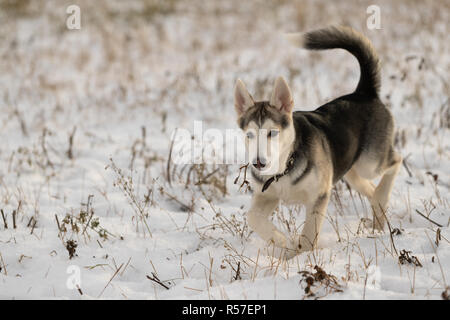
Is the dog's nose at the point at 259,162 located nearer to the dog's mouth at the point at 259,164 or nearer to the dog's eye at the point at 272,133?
the dog's mouth at the point at 259,164

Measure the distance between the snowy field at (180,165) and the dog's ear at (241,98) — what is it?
837mm

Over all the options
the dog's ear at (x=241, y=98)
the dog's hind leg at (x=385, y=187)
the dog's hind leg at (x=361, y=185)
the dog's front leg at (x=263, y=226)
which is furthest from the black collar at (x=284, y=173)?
the dog's hind leg at (x=361, y=185)

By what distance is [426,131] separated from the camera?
6.10m

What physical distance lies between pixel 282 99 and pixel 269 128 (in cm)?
29

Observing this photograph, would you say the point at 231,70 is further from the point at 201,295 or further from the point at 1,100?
the point at 201,295

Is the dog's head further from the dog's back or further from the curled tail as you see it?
the curled tail

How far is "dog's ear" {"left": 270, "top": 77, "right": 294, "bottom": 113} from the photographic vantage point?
3195 mm

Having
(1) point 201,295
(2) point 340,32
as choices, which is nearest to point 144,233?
(1) point 201,295

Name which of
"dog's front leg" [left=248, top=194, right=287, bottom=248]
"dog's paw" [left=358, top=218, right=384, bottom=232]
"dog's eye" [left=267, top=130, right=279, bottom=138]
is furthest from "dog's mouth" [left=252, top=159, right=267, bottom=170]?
"dog's paw" [left=358, top=218, right=384, bottom=232]

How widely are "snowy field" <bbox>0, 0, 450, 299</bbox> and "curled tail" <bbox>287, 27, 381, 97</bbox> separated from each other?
38.5 inches

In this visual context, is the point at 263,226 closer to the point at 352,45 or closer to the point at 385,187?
the point at 385,187

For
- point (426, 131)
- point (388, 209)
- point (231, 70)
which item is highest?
point (231, 70)
